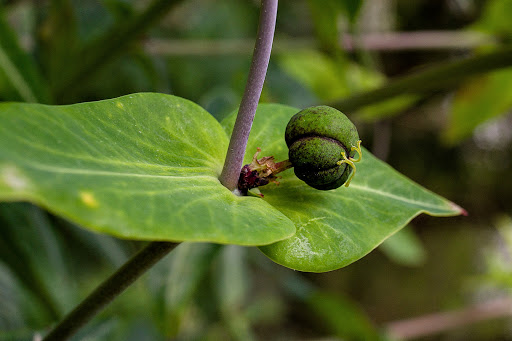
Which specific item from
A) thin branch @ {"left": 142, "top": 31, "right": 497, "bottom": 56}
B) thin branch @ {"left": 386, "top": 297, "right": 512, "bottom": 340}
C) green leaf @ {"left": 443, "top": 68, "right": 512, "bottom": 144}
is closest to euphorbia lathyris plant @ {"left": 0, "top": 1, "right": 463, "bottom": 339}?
thin branch @ {"left": 142, "top": 31, "right": 497, "bottom": 56}

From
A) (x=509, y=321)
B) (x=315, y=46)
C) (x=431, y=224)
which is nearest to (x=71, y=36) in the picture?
(x=315, y=46)

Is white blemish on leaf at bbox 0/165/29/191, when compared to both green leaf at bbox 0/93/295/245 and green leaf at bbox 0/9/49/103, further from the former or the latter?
green leaf at bbox 0/9/49/103

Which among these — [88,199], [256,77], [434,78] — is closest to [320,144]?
[256,77]

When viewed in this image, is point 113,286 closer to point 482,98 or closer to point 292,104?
point 292,104

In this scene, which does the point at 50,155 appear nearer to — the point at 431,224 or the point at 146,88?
the point at 146,88

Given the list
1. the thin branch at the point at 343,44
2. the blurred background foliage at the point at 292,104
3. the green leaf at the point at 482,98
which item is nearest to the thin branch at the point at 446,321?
the blurred background foliage at the point at 292,104

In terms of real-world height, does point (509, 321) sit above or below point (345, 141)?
below
